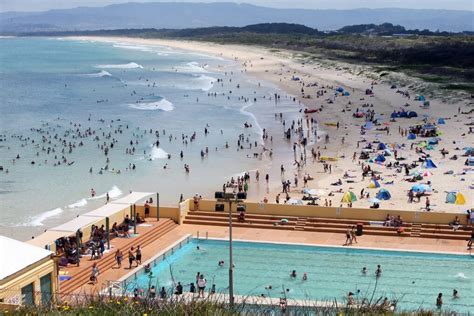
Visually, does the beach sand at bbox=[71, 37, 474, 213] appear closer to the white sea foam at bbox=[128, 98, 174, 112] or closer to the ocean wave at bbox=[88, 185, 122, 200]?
the ocean wave at bbox=[88, 185, 122, 200]

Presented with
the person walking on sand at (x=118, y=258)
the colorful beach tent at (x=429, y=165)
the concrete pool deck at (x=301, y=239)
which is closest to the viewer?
the person walking on sand at (x=118, y=258)

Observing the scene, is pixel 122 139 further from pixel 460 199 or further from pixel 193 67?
pixel 193 67

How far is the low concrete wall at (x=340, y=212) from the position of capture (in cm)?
2333

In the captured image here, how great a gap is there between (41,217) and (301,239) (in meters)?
11.7

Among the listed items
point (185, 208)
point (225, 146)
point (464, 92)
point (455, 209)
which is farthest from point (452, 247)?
point (464, 92)

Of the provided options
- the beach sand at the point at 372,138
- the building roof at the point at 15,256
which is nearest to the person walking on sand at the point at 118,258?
the building roof at the point at 15,256

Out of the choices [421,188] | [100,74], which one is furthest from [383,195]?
[100,74]

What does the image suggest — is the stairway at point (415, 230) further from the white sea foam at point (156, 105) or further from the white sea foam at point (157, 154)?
the white sea foam at point (156, 105)

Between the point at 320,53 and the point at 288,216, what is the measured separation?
106982mm

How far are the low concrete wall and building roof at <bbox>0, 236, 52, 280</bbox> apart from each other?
10073 mm

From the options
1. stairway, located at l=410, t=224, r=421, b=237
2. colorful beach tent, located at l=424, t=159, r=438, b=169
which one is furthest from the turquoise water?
colorful beach tent, located at l=424, t=159, r=438, b=169

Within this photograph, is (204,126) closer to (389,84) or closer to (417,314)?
(389,84)

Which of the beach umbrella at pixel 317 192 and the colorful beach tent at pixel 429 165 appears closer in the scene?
the beach umbrella at pixel 317 192

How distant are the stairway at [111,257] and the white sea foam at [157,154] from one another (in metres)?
16.2
